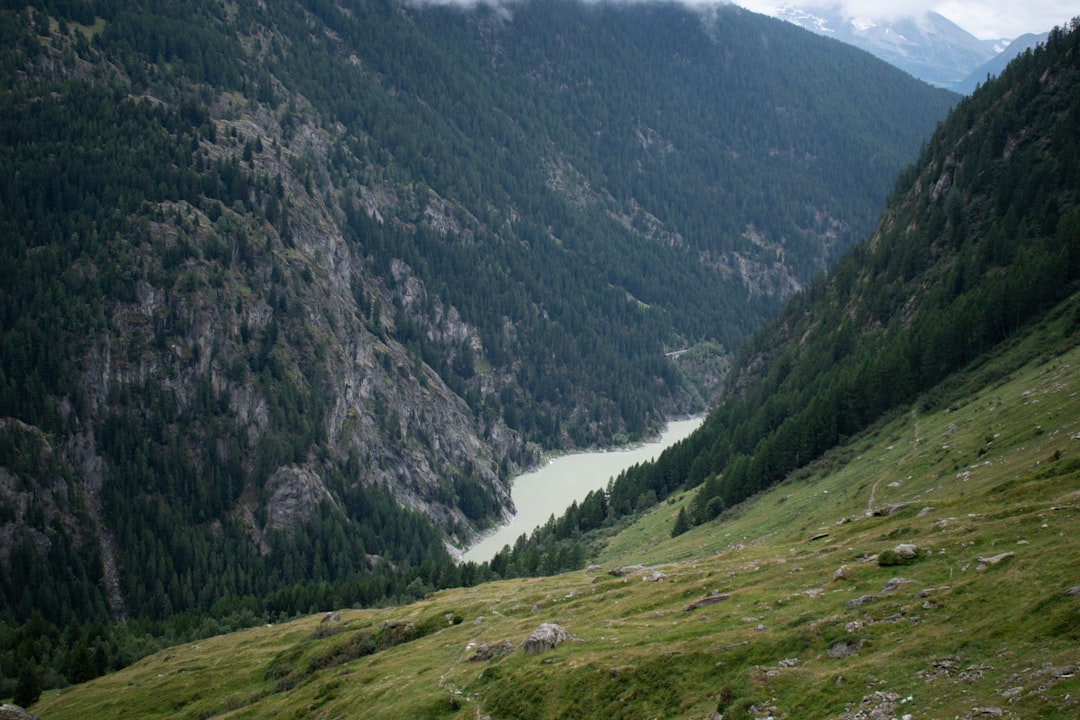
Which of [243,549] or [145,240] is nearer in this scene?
[243,549]

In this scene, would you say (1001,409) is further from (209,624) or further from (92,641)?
(92,641)

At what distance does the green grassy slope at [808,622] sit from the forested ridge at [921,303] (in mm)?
7649

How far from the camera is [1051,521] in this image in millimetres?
41906

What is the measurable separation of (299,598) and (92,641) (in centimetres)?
2638

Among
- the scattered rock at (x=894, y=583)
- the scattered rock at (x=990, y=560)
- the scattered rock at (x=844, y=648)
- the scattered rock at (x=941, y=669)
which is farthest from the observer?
the scattered rock at (x=894, y=583)

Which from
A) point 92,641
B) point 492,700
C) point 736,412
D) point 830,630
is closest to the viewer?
point 830,630

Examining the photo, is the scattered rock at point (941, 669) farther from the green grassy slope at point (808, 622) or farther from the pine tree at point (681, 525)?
the pine tree at point (681, 525)

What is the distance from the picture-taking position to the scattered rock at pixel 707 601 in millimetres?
51681

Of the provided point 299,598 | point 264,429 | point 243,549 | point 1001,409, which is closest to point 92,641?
point 299,598

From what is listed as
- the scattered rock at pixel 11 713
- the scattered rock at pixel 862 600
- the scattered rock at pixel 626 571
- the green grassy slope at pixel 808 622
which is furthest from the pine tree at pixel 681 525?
the scattered rock at pixel 11 713

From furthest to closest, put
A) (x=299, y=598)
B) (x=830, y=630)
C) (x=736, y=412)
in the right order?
(x=736, y=412)
(x=299, y=598)
(x=830, y=630)

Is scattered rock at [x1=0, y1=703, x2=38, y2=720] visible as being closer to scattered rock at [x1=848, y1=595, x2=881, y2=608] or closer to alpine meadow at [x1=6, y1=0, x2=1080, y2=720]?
alpine meadow at [x1=6, y1=0, x2=1080, y2=720]

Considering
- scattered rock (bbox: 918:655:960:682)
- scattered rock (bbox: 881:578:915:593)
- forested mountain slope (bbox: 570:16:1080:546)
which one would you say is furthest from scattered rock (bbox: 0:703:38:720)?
forested mountain slope (bbox: 570:16:1080:546)

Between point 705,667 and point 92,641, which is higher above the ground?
point 705,667
